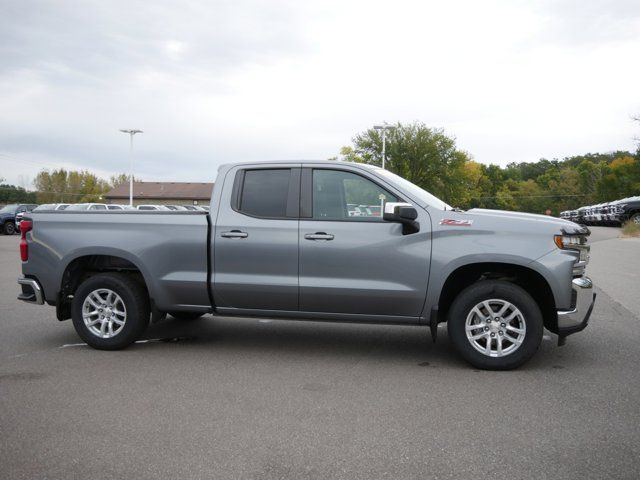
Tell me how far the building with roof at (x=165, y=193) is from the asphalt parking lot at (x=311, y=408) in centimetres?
8944

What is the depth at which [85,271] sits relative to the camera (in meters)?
6.81

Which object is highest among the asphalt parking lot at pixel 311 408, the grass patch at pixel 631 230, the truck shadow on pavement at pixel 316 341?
the grass patch at pixel 631 230

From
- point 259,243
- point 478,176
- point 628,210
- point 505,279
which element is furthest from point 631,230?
point 478,176

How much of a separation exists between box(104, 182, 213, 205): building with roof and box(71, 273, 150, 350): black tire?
292 ft

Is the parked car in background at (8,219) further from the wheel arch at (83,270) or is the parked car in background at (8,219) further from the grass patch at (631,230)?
the grass patch at (631,230)

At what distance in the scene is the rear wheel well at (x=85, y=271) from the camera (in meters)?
6.60

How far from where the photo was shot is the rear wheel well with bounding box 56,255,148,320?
660 centimetres

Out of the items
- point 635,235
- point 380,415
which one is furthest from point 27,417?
point 635,235

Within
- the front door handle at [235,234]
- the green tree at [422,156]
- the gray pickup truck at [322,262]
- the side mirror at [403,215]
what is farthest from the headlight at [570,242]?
the green tree at [422,156]

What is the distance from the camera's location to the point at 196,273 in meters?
6.17

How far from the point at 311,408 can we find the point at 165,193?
9994 centimetres

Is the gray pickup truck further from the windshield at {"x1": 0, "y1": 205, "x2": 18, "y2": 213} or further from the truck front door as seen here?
the windshield at {"x1": 0, "y1": 205, "x2": 18, "y2": 213}

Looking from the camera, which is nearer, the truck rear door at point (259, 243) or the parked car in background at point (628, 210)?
the truck rear door at point (259, 243)

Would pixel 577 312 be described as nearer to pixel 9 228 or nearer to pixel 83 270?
pixel 83 270
